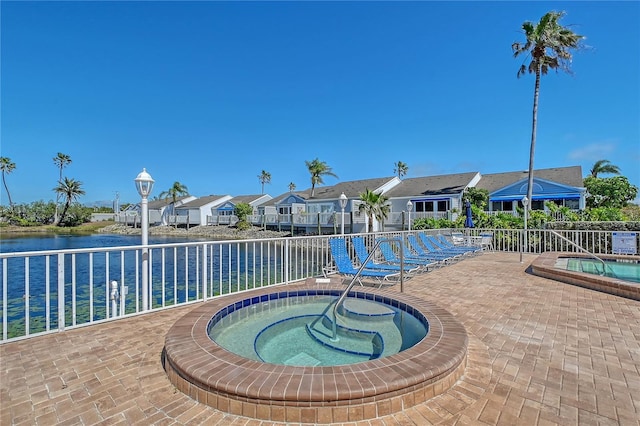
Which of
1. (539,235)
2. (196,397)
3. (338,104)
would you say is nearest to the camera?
(196,397)

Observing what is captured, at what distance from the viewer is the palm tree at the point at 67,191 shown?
47.2 metres

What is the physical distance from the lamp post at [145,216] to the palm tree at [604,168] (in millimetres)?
40193

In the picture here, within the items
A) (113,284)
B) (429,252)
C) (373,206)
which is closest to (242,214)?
(373,206)

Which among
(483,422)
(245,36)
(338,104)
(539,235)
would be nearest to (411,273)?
(483,422)

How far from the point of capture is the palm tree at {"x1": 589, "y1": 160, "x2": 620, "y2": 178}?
97.9 ft

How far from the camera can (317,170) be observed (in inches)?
1478

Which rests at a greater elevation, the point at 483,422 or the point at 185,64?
the point at 185,64

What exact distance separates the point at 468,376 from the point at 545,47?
2149cm

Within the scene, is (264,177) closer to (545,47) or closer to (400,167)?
(400,167)

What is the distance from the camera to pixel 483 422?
1927mm

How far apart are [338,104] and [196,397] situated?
75.3ft

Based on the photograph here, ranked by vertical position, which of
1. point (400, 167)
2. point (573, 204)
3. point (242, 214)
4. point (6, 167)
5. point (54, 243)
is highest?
point (400, 167)

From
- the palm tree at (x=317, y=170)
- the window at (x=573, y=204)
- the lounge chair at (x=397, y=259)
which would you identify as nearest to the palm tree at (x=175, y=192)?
the palm tree at (x=317, y=170)

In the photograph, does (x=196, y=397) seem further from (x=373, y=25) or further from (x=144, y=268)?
(x=373, y=25)
